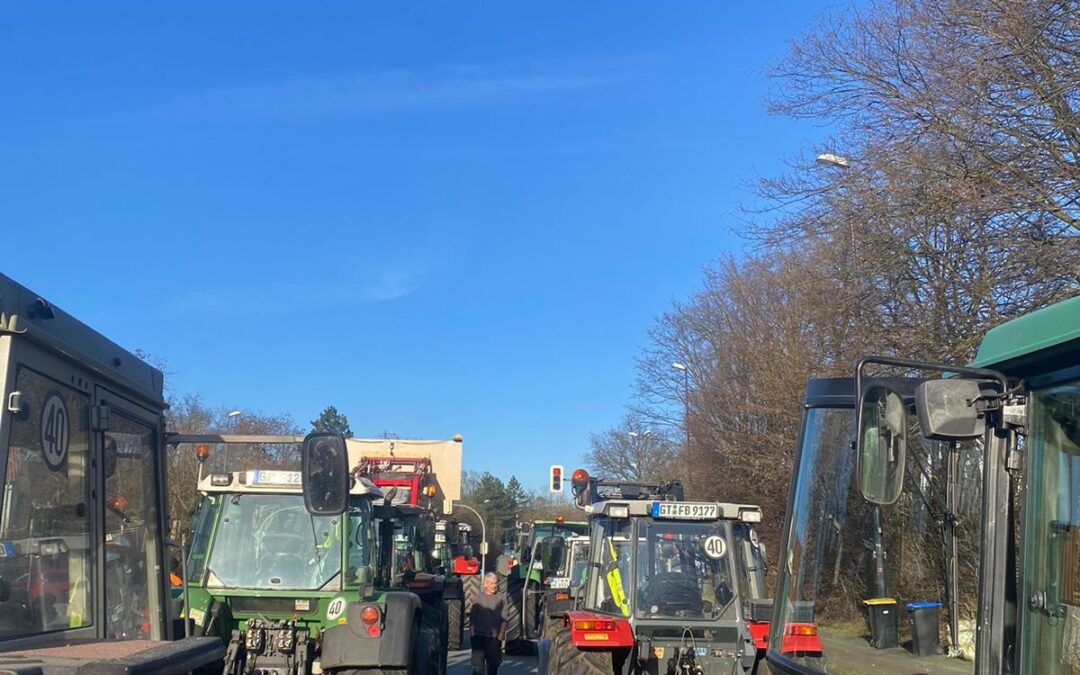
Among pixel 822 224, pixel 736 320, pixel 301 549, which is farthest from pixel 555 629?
pixel 736 320

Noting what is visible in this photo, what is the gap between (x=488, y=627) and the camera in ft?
44.1

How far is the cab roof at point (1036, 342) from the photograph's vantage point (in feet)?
10.4

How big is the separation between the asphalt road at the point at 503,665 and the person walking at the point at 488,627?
7.01 feet

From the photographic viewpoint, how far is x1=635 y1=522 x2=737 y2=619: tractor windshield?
32.8ft

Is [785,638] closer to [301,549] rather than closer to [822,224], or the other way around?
[301,549]

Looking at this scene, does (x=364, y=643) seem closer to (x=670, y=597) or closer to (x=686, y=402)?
(x=670, y=597)

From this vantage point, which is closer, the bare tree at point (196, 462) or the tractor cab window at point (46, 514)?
the tractor cab window at point (46, 514)

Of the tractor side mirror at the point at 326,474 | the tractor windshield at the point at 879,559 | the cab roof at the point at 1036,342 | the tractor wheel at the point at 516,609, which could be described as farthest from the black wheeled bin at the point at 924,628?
the tractor wheel at the point at 516,609

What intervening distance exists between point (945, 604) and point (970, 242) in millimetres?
8395

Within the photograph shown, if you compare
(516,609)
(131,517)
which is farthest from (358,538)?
(516,609)

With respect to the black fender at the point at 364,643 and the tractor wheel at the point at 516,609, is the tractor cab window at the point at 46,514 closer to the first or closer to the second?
the black fender at the point at 364,643

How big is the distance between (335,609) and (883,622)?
20.5 ft

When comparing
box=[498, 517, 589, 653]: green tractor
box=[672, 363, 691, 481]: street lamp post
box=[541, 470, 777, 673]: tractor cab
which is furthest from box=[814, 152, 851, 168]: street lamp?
box=[672, 363, 691, 481]: street lamp post

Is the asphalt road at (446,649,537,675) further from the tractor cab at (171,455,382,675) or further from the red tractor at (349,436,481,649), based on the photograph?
the tractor cab at (171,455,382,675)
